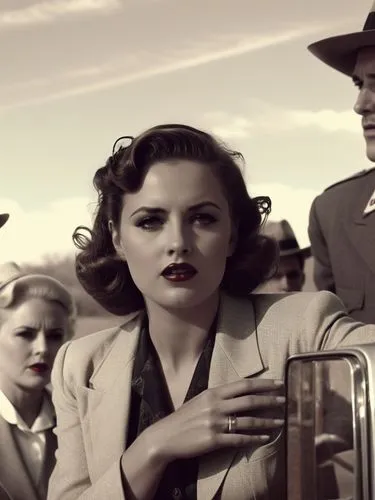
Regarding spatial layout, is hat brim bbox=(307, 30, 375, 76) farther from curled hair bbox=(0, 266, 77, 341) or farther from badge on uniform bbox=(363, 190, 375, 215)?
curled hair bbox=(0, 266, 77, 341)

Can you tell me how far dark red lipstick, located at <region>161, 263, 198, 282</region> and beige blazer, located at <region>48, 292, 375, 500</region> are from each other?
4.3 inches

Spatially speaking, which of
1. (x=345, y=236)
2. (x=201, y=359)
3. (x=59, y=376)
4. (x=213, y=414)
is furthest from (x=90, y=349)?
(x=345, y=236)

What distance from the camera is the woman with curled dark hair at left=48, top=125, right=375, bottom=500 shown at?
1.22 m

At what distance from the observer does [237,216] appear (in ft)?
4.42

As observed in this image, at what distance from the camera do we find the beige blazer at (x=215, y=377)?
123cm

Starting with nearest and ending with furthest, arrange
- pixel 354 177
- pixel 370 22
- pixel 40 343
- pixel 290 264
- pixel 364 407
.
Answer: pixel 364 407 → pixel 370 22 → pixel 40 343 → pixel 354 177 → pixel 290 264

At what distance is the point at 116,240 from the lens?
1370 mm

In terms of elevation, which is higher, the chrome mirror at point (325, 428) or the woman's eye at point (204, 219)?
the woman's eye at point (204, 219)

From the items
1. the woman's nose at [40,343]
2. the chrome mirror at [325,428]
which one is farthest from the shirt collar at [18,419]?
the chrome mirror at [325,428]

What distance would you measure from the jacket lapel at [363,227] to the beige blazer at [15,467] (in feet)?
2.36

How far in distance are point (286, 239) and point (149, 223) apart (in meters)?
1.32

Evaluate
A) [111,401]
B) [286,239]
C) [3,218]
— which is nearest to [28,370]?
[3,218]

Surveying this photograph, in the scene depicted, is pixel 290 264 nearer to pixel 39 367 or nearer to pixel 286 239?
pixel 286 239

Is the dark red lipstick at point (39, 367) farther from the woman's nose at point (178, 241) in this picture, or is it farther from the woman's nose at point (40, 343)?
the woman's nose at point (178, 241)
